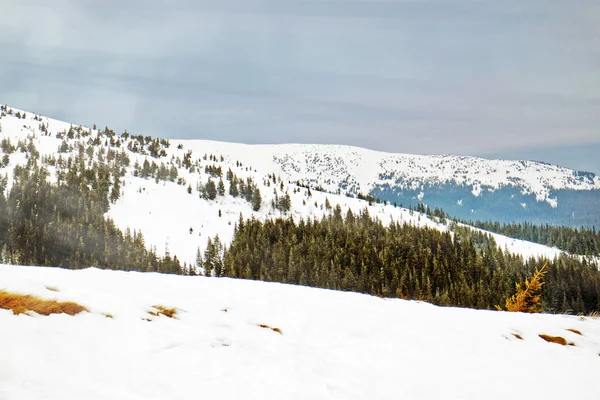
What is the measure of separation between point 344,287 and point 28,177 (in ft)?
271

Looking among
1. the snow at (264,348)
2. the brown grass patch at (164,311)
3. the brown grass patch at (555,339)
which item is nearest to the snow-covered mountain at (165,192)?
the snow at (264,348)

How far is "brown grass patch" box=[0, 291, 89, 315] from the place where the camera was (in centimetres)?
739

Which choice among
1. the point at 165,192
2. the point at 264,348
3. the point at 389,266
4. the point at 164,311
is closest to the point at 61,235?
the point at 165,192

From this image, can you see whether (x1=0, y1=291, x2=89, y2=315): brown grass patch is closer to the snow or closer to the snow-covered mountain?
the snow

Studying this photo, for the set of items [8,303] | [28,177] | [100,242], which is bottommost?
[100,242]

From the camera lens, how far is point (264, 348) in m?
9.57

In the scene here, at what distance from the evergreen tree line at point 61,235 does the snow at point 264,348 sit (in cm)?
6085

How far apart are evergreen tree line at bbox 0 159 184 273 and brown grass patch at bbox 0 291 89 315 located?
63.4 metres

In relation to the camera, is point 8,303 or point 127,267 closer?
point 8,303

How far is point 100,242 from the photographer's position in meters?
70.9

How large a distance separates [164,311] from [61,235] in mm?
75525

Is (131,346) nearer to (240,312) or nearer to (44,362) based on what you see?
(44,362)

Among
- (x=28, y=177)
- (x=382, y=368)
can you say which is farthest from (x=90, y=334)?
(x=28, y=177)

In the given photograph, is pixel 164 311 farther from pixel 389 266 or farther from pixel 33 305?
pixel 389 266
